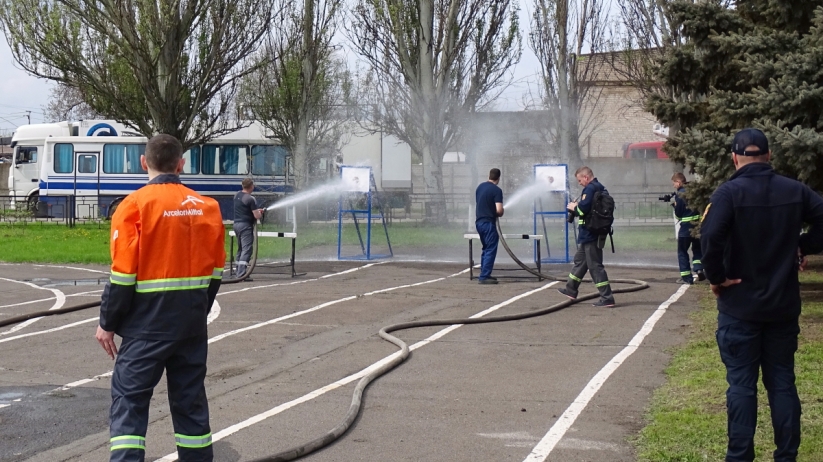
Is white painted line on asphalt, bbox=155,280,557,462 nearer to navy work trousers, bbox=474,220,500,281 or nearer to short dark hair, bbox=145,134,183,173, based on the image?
short dark hair, bbox=145,134,183,173

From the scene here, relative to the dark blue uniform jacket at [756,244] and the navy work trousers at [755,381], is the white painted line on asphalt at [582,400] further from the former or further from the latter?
the dark blue uniform jacket at [756,244]

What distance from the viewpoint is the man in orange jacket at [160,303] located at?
4.75 meters

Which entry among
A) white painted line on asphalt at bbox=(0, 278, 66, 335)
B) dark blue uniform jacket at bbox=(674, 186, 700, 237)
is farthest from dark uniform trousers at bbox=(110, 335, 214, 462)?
dark blue uniform jacket at bbox=(674, 186, 700, 237)

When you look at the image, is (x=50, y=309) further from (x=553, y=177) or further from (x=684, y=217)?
(x=553, y=177)

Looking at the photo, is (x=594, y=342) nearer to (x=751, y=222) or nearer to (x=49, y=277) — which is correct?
(x=751, y=222)

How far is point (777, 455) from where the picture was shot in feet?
17.4

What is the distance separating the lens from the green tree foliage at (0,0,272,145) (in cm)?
2722

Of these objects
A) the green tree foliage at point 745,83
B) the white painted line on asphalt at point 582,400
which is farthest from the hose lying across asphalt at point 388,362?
the green tree foliage at point 745,83

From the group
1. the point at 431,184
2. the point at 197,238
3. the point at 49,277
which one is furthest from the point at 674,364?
the point at 431,184

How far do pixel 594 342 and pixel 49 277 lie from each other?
37.2 feet

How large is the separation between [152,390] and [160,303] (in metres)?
0.44

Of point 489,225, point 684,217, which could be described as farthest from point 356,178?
point 684,217

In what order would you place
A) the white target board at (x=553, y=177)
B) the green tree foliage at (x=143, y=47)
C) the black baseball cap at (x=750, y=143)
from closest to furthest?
the black baseball cap at (x=750, y=143), the white target board at (x=553, y=177), the green tree foliage at (x=143, y=47)

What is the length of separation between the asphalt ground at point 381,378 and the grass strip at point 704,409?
165 millimetres
